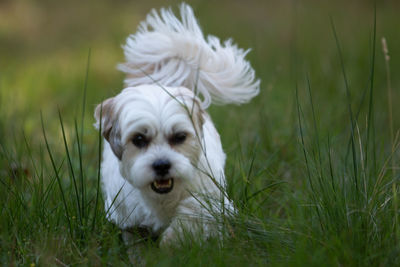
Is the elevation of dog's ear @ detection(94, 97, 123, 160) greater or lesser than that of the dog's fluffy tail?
lesser

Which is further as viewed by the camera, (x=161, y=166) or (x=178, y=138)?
(x=178, y=138)

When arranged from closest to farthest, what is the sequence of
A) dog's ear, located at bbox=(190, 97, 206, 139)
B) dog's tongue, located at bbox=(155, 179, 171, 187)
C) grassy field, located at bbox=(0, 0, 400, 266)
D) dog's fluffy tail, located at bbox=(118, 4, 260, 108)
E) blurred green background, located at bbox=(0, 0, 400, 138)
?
grassy field, located at bbox=(0, 0, 400, 266), dog's tongue, located at bbox=(155, 179, 171, 187), dog's ear, located at bbox=(190, 97, 206, 139), dog's fluffy tail, located at bbox=(118, 4, 260, 108), blurred green background, located at bbox=(0, 0, 400, 138)

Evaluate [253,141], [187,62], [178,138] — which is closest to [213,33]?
[253,141]

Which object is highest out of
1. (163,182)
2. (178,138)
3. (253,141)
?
(178,138)

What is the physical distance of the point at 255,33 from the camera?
30.8ft

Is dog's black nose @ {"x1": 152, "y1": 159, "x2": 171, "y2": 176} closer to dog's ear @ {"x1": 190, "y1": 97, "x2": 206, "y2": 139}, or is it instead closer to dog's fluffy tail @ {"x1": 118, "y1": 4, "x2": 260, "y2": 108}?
dog's ear @ {"x1": 190, "y1": 97, "x2": 206, "y2": 139}

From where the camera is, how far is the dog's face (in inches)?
135

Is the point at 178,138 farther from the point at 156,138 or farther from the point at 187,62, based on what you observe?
the point at 187,62

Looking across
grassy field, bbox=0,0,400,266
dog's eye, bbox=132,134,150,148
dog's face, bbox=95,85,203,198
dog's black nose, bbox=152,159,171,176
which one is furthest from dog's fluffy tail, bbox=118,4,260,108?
dog's black nose, bbox=152,159,171,176

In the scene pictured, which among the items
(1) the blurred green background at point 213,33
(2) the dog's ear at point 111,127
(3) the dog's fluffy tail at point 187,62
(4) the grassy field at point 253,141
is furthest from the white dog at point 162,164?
(1) the blurred green background at point 213,33

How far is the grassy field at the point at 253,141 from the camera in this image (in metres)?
2.99

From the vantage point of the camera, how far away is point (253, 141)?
16.1 feet

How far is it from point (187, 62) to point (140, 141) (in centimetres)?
110

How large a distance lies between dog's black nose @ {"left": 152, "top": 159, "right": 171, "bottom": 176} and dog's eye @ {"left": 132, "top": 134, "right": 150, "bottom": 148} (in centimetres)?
22
